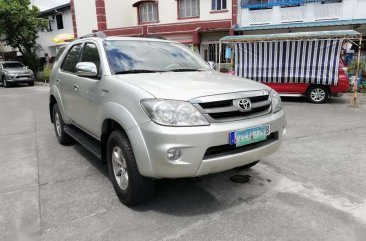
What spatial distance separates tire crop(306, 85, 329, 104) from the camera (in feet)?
34.9

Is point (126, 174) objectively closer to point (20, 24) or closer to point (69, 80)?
point (69, 80)

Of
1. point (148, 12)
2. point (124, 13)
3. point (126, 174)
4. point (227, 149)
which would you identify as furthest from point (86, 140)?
point (124, 13)

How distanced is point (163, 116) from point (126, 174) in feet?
2.93

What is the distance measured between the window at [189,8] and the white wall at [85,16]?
728 centimetres

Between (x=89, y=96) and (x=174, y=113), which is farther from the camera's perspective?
(x=89, y=96)

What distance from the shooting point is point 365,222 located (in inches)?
117

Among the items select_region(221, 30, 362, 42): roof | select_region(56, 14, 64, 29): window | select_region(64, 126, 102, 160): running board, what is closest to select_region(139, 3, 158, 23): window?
select_region(56, 14, 64, 29): window

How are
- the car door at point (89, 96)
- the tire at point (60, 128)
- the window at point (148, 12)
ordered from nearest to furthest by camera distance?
the car door at point (89, 96) → the tire at point (60, 128) → the window at point (148, 12)

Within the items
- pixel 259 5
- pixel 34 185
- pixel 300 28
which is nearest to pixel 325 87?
pixel 300 28

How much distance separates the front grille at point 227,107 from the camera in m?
2.83

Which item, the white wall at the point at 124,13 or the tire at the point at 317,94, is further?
the white wall at the point at 124,13

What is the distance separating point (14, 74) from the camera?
64.8 ft

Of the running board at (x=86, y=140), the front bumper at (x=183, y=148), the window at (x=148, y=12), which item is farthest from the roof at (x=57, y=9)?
the front bumper at (x=183, y=148)

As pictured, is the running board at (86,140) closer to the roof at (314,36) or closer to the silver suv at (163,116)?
the silver suv at (163,116)
